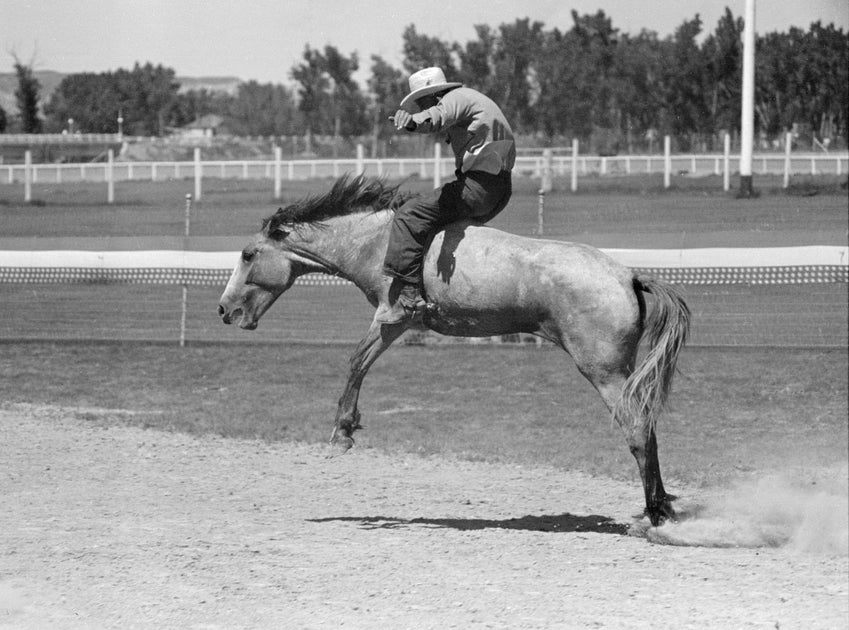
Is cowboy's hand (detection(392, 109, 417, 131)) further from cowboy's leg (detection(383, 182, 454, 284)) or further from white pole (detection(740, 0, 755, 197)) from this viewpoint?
white pole (detection(740, 0, 755, 197))

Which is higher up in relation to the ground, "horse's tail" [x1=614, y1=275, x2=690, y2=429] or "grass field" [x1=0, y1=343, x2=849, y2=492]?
"horse's tail" [x1=614, y1=275, x2=690, y2=429]

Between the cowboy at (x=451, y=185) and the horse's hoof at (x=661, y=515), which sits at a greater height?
the cowboy at (x=451, y=185)

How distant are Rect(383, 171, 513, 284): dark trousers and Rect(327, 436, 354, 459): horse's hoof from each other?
3.22ft

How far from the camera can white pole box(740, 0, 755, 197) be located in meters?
15.0

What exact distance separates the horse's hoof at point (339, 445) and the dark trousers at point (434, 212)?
980 millimetres

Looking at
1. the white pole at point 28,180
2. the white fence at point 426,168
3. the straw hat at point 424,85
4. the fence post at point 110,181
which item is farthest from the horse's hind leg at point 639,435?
the fence post at point 110,181

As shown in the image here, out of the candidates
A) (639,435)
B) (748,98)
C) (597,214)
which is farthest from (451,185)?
(597,214)

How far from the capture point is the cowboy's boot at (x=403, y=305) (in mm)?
7605

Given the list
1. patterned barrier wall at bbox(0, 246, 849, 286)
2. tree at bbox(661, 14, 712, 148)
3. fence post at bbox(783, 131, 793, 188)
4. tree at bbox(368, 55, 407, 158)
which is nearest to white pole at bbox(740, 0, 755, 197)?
fence post at bbox(783, 131, 793, 188)

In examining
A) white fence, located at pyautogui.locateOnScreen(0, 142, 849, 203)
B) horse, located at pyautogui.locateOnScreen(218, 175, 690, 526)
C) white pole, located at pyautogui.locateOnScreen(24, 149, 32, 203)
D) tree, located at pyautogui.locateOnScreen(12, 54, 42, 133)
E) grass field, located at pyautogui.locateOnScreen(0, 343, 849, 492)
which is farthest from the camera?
white fence, located at pyautogui.locateOnScreen(0, 142, 849, 203)

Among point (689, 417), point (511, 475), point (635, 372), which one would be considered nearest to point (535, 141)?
point (689, 417)

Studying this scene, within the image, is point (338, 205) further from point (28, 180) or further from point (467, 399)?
point (28, 180)

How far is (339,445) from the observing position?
7.42 metres

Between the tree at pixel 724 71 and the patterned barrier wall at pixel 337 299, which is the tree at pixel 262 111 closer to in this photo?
the tree at pixel 724 71
